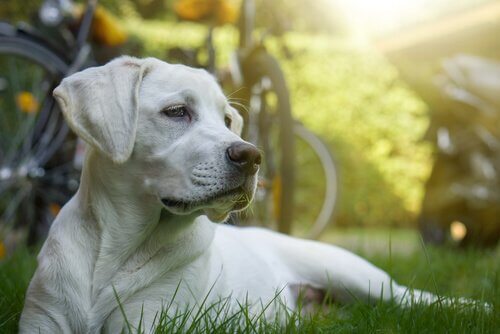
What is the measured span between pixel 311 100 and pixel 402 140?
140 centimetres

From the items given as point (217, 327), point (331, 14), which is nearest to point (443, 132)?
point (217, 327)

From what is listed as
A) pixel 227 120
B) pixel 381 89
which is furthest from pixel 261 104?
pixel 381 89

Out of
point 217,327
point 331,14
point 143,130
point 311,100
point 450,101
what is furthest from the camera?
point 331,14

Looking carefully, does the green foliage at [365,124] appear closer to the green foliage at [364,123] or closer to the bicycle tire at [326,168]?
the green foliage at [364,123]

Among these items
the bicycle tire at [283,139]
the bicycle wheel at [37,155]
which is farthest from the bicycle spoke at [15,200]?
the bicycle tire at [283,139]

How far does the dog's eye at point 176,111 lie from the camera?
1994 millimetres

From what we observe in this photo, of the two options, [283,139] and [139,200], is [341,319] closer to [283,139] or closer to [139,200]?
[139,200]

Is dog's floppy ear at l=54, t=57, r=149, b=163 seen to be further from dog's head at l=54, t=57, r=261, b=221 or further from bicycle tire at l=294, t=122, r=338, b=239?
bicycle tire at l=294, t=122, r=338, b=239

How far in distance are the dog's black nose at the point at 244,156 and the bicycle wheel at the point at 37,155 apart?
6.53 feet

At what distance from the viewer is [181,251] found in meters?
1.97

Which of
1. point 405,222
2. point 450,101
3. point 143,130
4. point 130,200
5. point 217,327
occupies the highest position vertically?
point 450,101

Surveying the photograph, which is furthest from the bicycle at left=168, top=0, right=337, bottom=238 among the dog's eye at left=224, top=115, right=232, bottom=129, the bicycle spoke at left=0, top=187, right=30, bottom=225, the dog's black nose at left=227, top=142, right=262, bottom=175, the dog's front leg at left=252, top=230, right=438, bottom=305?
the dog's black nose at left=227, top=142, right=262, bottom=175

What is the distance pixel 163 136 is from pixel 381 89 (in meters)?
7.37

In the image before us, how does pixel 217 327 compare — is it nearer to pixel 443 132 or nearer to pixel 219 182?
pixel 219 182
